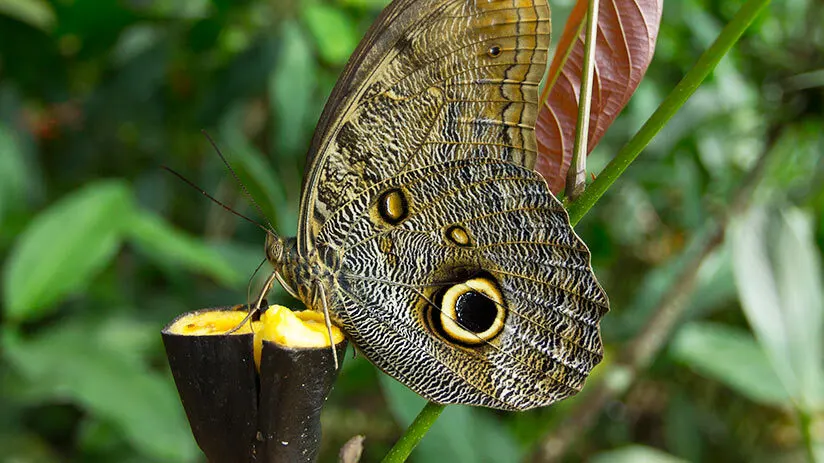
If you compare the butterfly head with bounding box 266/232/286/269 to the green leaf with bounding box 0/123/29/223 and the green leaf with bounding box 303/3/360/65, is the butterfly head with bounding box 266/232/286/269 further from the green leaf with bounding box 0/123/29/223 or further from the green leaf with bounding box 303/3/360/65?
the green leaf with bounding box 0/123/29/223

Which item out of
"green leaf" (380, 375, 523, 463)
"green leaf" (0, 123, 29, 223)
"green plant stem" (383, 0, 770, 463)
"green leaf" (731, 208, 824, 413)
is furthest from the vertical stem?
"green leaf" (0, 123, 29, 223)

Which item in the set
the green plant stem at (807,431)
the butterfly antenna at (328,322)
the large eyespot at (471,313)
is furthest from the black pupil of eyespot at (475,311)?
the green plant stem at (807,431)

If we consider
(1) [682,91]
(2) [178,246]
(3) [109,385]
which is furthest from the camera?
(2) [178,246]

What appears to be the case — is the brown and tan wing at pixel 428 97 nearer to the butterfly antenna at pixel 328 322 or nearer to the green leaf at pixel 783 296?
the butterfly antenna at pixel 328 322

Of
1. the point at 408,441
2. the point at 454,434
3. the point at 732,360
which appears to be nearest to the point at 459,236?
the point at 408,441

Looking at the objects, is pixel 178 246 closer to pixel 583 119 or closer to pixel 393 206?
pixel 393 206
